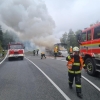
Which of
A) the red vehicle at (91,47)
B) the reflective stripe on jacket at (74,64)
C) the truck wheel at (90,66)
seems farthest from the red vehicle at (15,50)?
the reflective stripe on jacket at (74,64)

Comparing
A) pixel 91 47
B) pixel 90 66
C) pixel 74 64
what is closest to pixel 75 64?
pixel 74 64

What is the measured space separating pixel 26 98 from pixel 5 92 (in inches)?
40.0

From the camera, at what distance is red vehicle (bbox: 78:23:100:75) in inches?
297

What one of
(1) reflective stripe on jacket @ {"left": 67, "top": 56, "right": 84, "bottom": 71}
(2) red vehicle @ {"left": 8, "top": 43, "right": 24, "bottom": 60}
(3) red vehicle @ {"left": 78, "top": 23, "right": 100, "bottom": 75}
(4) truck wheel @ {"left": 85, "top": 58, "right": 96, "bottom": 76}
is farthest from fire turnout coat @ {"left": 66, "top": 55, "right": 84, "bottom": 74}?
(2) red vehicle @ {"left": 8, "top": 43, "right": 24, "bottom": 60}

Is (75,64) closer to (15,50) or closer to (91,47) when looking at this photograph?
(91,47)

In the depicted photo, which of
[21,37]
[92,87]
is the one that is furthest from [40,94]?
[21,37]

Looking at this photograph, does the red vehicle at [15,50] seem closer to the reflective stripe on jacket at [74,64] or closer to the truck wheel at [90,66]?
the truck wheel at [90,66]

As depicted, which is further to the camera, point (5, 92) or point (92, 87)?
point (92, 87)

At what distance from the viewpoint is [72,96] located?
486cm

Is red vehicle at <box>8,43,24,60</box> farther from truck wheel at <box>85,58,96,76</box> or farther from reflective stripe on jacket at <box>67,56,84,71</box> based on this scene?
reflective stripe on jacket at <box>67,56,84,71</box>

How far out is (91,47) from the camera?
8000 millimetres

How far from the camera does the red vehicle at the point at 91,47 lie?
7.54 metres

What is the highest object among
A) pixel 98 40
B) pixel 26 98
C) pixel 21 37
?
pixel 21 37

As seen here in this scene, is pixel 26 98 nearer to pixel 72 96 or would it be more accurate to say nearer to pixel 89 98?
pixel 72 96
